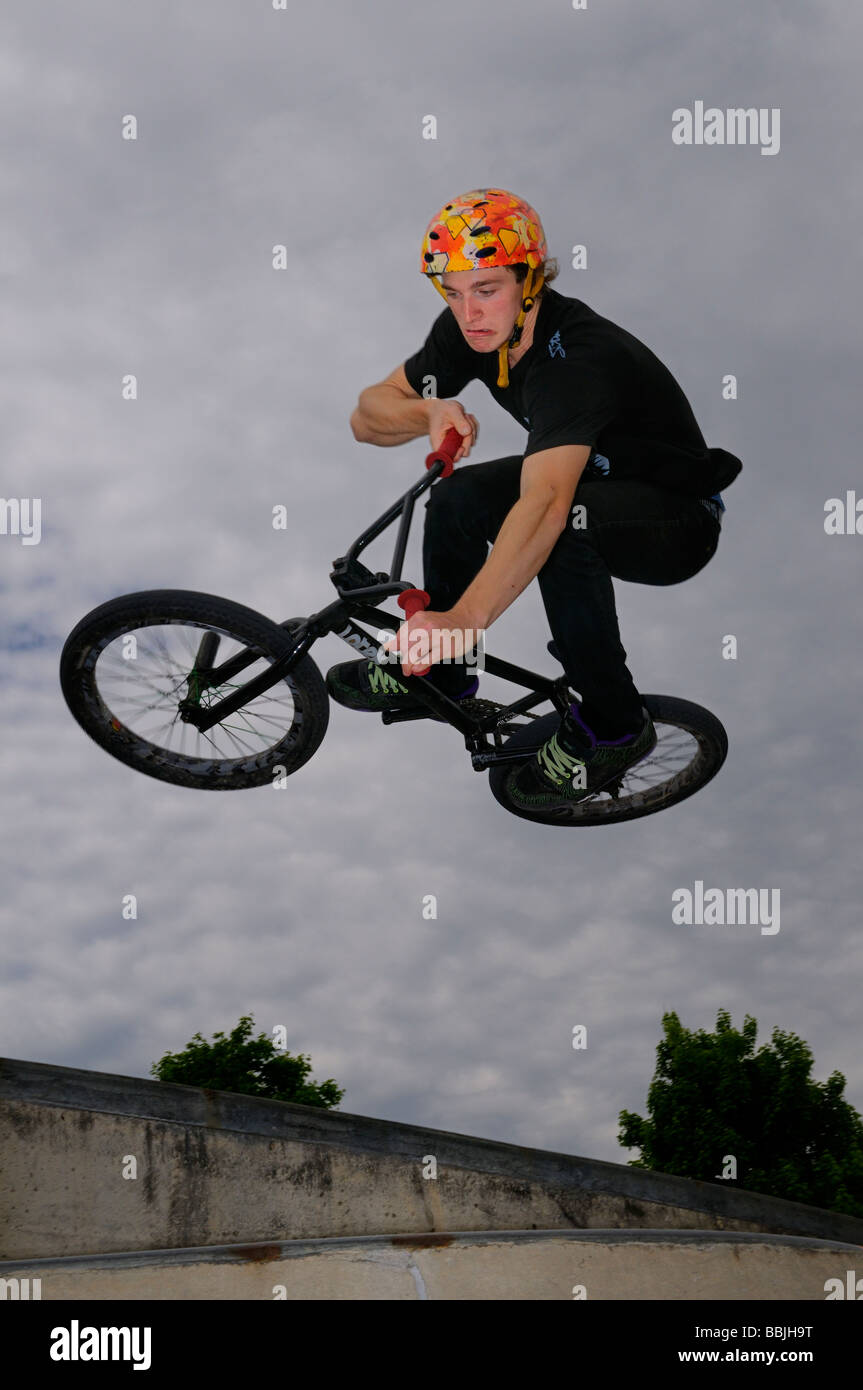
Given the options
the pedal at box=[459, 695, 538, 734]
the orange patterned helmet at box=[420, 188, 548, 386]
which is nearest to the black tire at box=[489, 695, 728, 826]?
the pedal at box=[459, 695, 538, 734]

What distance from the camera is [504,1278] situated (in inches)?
284

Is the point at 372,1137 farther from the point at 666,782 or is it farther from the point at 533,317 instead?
→ the point at 533,317

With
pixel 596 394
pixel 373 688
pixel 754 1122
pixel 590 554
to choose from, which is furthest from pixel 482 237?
pixel 754 1122

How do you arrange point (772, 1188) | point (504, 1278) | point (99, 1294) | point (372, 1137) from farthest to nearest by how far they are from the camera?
point (772, 1188)
point (372, 1137)
point (504, 1278)
point (99, 1294)

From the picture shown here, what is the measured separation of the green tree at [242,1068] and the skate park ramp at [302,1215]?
17359mm

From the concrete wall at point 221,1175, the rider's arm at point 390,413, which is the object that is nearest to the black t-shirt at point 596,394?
the rider's arm at point 390,413

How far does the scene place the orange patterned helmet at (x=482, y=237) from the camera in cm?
660

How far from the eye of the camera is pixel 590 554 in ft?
22.6

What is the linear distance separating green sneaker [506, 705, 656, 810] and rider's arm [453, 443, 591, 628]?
4.33ft

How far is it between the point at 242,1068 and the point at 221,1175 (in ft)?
60.7

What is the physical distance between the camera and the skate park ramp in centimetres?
703

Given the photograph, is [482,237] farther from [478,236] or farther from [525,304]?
[525,304]

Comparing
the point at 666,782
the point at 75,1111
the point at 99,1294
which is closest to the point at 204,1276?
the point at 99,1294

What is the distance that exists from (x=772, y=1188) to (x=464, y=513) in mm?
17885
